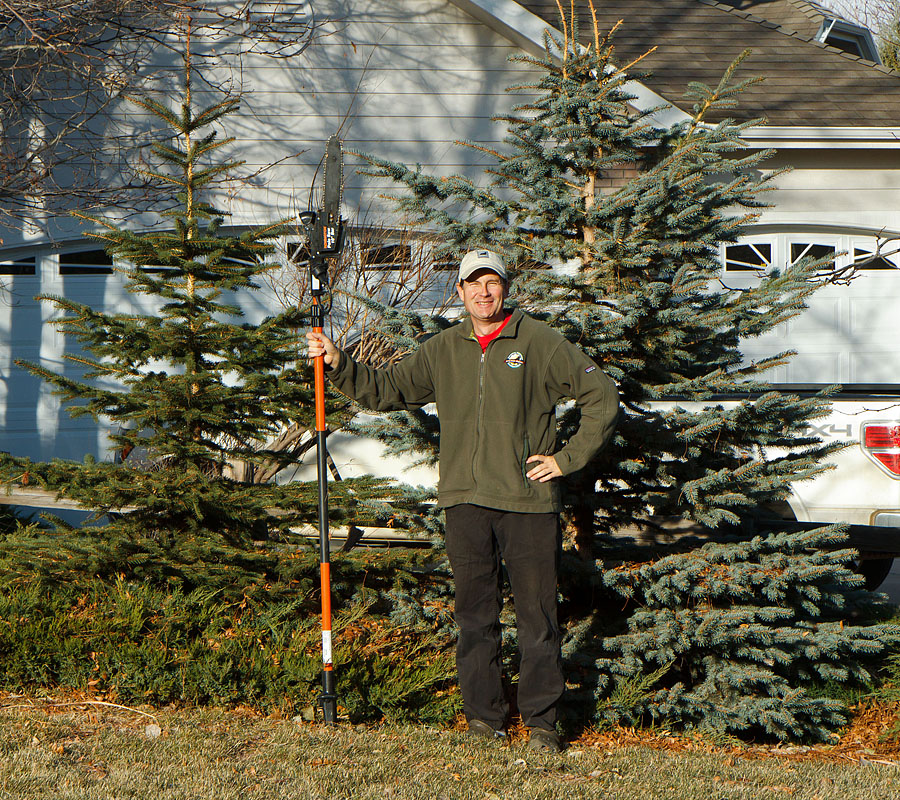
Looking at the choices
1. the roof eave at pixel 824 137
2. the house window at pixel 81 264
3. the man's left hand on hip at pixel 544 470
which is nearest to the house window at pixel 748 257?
the roof eave at pixel 824 137

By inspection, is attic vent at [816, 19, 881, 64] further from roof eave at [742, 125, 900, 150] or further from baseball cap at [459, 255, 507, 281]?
baseball cap at [459, 255, 507, 281]

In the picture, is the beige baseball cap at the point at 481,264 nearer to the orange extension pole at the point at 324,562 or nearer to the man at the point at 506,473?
the man at the point at 506,473

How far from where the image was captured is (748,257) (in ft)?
37.6

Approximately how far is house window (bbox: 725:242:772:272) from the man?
757cm

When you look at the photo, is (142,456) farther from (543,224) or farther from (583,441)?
(583,441)

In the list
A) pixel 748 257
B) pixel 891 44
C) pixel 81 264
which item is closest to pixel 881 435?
pixel 748 257

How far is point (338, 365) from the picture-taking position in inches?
182

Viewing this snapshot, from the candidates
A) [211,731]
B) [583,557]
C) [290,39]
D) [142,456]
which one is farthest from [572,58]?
[290,39]

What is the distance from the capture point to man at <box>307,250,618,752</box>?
4.35 metres

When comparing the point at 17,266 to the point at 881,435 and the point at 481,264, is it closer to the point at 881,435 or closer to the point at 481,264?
the point at 481,264

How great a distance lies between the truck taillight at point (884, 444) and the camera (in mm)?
6578

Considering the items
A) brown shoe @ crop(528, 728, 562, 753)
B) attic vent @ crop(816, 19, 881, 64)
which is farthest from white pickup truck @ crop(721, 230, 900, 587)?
brown shoe @ crop(528, 728, 562, 753)

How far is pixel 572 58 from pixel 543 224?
37.5 inches

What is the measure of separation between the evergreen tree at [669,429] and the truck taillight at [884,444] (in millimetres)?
1282
